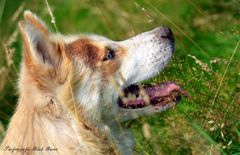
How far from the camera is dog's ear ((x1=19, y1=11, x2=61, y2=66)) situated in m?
4.98

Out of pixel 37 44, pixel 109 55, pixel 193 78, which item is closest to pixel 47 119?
pixel 37 44

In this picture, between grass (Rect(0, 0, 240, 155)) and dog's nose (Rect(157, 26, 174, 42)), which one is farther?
dog's nose (Rect(157, 26, 174, 42))

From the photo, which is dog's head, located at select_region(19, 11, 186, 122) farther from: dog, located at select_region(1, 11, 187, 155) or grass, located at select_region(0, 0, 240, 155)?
grass, located at select_region(0, 0, 240, 155)

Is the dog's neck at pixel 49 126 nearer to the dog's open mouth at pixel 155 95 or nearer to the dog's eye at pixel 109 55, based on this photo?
the dog's open mouth at pixel 155 95

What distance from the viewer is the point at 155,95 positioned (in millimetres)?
5598

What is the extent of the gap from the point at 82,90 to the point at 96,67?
25 cm

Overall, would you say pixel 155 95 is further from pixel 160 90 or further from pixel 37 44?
pixel 37 44

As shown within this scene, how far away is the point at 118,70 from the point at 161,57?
0.33 meters

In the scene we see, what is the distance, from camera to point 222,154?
490 centimetres

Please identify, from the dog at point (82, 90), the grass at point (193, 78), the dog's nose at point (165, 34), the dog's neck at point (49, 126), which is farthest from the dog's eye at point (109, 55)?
the dog's neck at point (49, 126)

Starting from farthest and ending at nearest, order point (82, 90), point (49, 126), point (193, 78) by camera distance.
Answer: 1. point (193, 78)
2. point (82, 90)
3. point (49, 126)

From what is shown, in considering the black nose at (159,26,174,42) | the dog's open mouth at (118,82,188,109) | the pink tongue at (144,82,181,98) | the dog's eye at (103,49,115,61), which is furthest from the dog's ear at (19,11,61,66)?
the black nose at (159,26,174,42)

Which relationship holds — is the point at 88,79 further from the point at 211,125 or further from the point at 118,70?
the point at 211,125

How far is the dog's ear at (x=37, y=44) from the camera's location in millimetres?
4977
